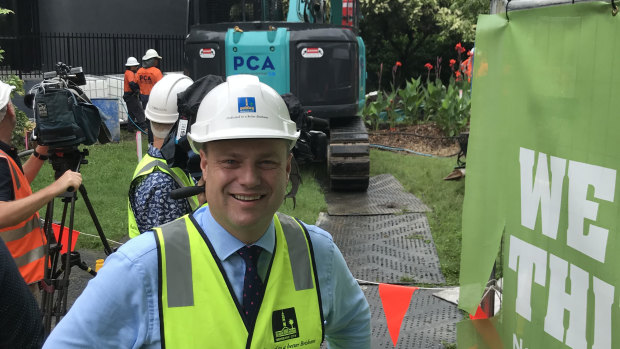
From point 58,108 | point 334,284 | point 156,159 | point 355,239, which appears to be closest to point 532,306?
point 334,284

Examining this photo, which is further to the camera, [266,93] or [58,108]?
[58,108]

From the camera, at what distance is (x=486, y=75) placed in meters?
2.78

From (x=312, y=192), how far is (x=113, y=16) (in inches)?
495

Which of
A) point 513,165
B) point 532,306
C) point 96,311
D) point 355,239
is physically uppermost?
point 513,165

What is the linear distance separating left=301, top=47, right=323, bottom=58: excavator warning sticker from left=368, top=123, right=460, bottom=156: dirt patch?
4.35 m

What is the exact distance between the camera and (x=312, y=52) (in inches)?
413

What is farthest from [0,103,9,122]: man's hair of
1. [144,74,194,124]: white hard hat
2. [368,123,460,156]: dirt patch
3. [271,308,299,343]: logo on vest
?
[368,123,460,156]: dirt patch

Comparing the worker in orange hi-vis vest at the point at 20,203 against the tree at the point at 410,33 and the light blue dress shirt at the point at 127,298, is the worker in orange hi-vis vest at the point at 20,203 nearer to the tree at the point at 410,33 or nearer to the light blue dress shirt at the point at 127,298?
the light blue dress shirt at the point at 127,298

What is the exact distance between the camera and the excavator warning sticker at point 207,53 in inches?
421

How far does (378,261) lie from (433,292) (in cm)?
97

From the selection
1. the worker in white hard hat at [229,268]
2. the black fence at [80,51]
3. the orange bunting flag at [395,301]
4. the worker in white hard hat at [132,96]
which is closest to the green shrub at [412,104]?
the worker in white hard hat at [132,96]

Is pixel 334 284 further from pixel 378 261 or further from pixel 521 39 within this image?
pixel 378 261

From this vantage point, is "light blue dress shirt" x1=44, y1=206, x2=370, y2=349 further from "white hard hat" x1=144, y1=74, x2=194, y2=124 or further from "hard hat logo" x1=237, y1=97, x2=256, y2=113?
"white hard hat" x1=144, y1=74, x2=194, y2=124

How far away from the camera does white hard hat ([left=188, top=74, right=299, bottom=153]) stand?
6.80 ft
